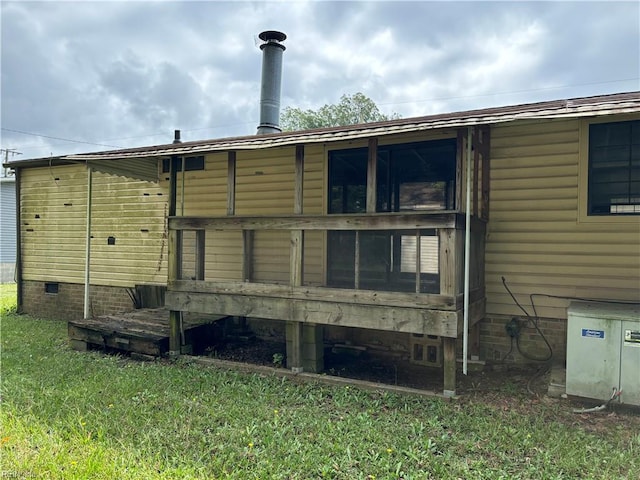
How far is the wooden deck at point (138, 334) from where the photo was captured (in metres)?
5.98

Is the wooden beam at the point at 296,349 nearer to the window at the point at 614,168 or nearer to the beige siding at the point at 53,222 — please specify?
the window at the point at 614,168

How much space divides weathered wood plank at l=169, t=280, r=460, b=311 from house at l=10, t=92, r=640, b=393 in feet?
0.05

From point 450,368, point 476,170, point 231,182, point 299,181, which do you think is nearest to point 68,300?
point 231,182

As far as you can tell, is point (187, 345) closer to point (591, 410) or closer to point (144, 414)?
point (144, 414)

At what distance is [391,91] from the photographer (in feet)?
165

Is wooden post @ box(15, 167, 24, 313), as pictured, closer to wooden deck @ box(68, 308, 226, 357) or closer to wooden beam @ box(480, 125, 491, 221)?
wooden deck @ box(68, 308, 226, 357)

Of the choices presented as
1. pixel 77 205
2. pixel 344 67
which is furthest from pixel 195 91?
pixel 77 205

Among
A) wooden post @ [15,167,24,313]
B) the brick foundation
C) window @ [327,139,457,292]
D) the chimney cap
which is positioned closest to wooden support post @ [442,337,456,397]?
window @ [327,139,457,292]

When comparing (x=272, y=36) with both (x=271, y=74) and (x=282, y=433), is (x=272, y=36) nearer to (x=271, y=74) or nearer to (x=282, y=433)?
(x=271, y=74)

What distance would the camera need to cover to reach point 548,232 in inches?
205

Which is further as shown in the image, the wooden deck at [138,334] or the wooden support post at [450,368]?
the wooden deck at [138,334]

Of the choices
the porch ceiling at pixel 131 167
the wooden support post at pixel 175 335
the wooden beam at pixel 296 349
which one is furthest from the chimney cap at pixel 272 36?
the wooden beam at pixel 296 349

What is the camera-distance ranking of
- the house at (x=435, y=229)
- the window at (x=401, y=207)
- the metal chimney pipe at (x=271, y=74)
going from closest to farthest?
1. the house at (x=435, y=229)
2. the window at (x=401, y=207)
3. the metal chimney pipe at (x=271, y=74)

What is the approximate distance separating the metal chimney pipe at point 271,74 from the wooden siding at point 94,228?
304cm
